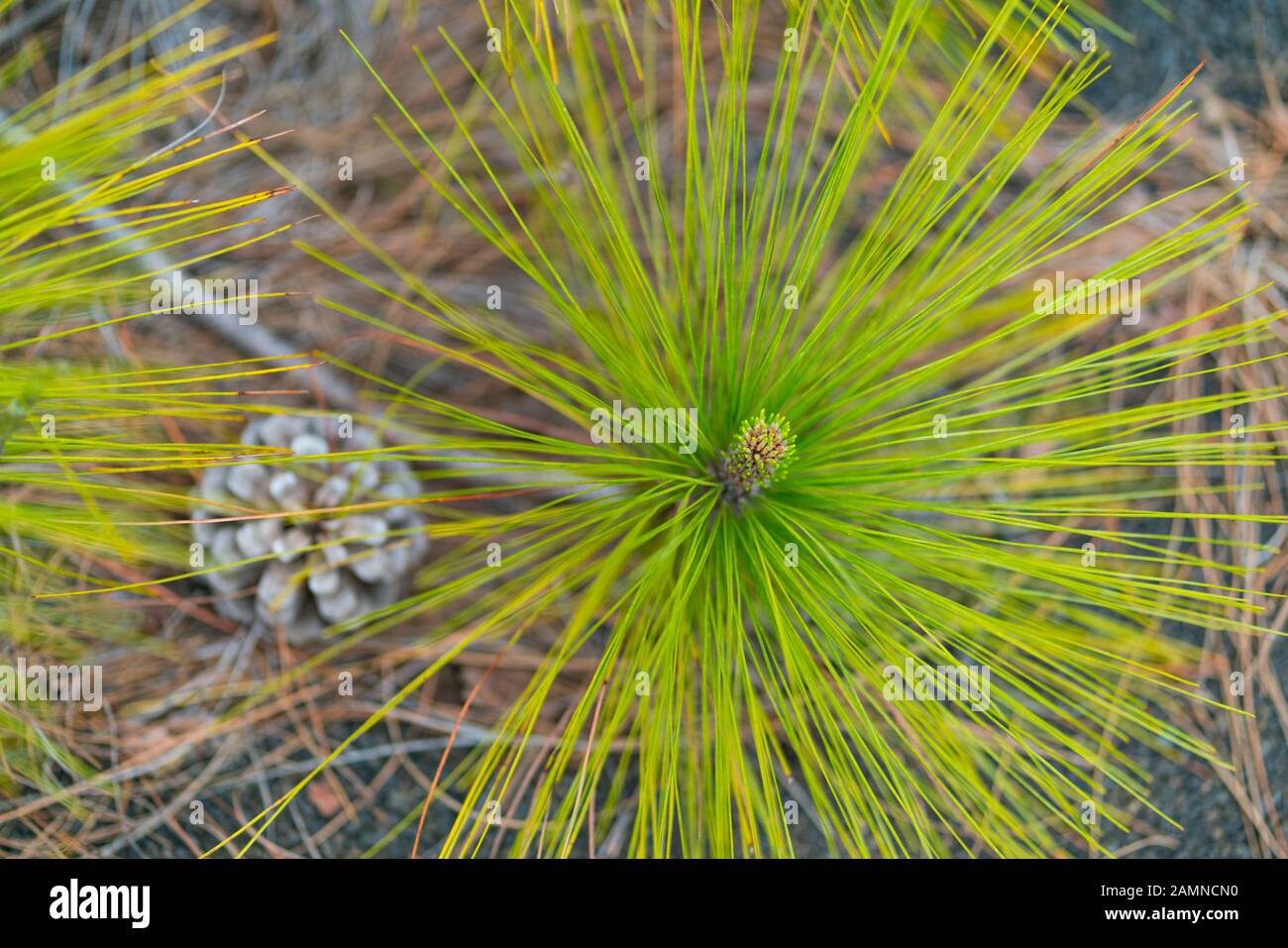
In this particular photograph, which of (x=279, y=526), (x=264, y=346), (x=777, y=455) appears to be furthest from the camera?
(x=264, y=346)

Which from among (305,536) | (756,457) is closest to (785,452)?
(756,457)

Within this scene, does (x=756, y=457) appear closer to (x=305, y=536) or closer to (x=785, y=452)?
(x=785, y=452)

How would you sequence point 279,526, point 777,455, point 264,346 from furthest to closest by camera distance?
point 264,346, point 279,526, point 777,455

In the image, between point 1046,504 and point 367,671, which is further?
point 367,671

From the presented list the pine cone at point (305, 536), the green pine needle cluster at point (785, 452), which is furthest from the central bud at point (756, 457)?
the pine cone at point (305, 536)

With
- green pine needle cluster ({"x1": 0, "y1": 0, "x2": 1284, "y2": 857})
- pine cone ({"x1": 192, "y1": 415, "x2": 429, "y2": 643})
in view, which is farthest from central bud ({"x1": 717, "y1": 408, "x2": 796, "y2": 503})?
pine cone ({"x1": 192, "y1": 415, "x2": 429, "y2": 643})

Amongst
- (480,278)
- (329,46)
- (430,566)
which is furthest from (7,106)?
(430,566)

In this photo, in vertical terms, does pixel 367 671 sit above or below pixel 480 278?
below

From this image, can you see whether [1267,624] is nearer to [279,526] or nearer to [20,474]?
[279,526]
